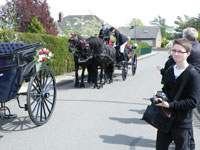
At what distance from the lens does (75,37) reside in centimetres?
884

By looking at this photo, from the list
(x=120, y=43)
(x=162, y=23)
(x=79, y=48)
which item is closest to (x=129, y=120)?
(x=79, y=48)

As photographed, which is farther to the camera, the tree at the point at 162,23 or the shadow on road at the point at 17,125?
the tree at the point at 162,23

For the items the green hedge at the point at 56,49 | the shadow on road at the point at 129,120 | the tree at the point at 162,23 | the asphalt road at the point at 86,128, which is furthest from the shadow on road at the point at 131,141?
the tree at the point at 162,23

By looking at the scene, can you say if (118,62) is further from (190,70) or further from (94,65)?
(190,70)

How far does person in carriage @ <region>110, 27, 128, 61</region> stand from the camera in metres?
11.2

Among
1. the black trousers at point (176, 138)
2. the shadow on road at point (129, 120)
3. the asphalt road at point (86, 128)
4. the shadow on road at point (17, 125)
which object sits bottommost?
the shadow on road at point (129, 120)

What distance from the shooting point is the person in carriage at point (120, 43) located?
11234 millimetres

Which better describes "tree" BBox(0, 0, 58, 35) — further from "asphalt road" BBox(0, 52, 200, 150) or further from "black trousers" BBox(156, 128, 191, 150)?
"black trousers" BBox(156, 128, 191, 150)

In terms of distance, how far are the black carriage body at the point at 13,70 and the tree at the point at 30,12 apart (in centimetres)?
2747

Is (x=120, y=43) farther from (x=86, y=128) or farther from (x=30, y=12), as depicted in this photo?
(x=30, y=12)

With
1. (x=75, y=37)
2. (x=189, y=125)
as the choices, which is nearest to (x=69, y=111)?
(x=75, y=37)

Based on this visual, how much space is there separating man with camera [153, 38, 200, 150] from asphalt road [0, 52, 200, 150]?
154 centimetres

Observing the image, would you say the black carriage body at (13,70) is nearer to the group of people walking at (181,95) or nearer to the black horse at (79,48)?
the group of people walking at (181,95)

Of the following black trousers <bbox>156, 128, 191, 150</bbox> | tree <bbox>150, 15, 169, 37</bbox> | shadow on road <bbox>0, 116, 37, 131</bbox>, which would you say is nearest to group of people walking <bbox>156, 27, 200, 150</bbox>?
black trousers <bbox>156, 128, 191, 150</bbox>
